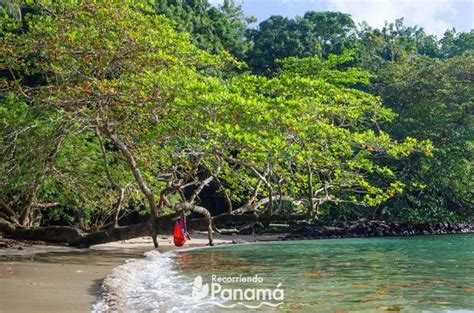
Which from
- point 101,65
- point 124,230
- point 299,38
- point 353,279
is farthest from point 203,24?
point 353,279

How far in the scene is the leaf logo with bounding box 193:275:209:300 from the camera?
741 centimetres

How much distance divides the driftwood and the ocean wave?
183 centimetres

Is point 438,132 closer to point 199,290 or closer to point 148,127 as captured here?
point 148,127

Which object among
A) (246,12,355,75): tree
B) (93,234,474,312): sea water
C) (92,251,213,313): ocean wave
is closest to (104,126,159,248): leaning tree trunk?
(93,234,474,312): sea water

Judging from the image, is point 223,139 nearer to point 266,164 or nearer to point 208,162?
point 266,164

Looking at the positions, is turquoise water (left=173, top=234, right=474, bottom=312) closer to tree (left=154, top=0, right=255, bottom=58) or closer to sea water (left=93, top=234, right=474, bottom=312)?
sea water (left=93, top=234, right=474, bottom=312)

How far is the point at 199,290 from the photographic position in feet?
26.0

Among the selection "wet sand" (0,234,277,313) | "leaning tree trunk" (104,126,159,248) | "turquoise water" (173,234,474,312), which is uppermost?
"leaning tree trunk" (104,126,159,248)

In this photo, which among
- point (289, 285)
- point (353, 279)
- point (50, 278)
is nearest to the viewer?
point (50, 278)

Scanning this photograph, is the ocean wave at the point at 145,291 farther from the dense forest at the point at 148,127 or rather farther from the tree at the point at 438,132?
the tree at the point at 438,132

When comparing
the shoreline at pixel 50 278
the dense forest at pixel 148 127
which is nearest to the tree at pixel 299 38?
the dense forest at pixel 148 127

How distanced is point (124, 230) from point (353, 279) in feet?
19.1

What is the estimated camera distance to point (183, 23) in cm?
2652

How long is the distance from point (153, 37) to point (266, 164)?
3939 millimetres
